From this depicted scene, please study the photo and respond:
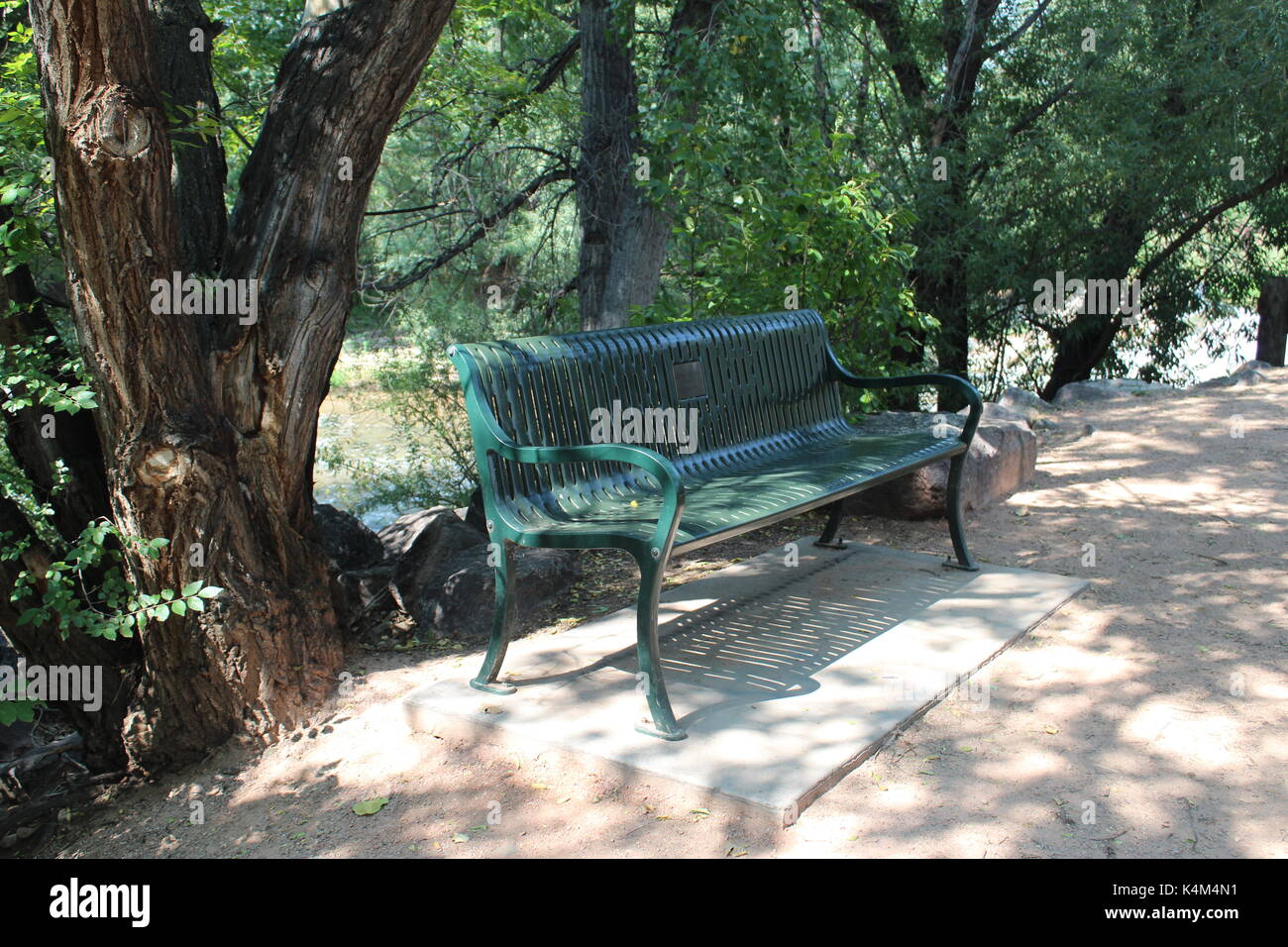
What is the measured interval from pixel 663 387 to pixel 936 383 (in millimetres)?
1548

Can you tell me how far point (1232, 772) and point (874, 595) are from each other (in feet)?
5.96

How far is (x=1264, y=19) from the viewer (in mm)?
10133

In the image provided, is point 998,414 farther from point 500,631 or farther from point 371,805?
point 371,805

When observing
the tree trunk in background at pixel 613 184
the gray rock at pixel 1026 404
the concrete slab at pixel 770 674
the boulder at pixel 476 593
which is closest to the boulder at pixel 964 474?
the concrete slab at pixel 770 674

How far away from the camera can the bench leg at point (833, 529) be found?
5637 millimetres

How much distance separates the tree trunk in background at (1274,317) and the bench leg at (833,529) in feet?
31.6

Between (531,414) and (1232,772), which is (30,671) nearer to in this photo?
(531,414)

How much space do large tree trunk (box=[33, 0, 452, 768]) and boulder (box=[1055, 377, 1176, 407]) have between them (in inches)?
299

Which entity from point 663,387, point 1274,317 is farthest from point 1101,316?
point 663,387

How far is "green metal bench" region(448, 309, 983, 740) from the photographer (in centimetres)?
376

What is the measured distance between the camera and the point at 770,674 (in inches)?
A: 163

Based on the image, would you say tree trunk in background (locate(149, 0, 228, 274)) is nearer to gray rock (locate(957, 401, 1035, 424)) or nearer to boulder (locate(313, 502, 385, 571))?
boulder (locate(313, 502, 385, 571))

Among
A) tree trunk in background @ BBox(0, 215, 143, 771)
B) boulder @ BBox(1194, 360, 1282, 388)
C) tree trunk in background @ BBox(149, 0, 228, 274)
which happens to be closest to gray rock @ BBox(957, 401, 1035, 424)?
boulder @ BBox(1194, 360, 1282, 388)

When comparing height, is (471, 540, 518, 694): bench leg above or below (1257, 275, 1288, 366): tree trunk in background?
below
